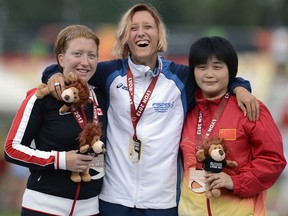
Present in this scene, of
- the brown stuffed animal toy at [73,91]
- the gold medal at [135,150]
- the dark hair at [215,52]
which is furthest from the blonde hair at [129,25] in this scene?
the gold medal at [135,150]

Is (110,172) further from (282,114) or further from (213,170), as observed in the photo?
(282,114)

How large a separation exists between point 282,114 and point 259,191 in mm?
9577

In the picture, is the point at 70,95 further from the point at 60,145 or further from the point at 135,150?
the point at 135,150

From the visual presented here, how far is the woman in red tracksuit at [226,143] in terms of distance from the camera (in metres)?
4.87

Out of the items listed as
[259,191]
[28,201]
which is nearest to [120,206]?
[28,201]

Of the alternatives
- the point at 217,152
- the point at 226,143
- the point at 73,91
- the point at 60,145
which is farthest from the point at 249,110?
the point at 60,145

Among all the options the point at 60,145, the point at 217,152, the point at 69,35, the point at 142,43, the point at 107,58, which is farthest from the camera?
the point at 107,58

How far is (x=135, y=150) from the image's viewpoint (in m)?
5.13

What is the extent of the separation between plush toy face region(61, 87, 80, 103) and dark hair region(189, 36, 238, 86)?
2.88 ft

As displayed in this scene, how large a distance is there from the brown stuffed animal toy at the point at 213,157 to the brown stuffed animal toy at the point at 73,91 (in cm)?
84

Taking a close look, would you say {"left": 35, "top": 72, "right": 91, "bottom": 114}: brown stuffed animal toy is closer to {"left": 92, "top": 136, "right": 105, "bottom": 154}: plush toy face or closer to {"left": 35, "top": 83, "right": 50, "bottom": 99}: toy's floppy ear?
{"left": 35, "top": 83, "right": 50, "bottom": 99}: toy's floppy ear

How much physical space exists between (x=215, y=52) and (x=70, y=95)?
1.04 meters

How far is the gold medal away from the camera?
5129 mm

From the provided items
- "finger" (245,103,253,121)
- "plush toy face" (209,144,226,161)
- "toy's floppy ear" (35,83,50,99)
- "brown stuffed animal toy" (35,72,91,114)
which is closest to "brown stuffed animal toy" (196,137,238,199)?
"plush toy face" (209,144,226,161)
